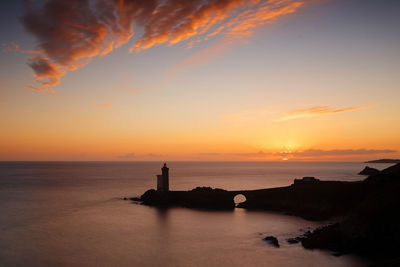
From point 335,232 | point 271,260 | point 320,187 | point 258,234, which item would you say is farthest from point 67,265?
point 320,187

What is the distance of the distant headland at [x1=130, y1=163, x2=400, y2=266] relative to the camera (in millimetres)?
25906

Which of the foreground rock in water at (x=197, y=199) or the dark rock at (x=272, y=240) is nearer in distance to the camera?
the dark rock at (x=272, y=240)

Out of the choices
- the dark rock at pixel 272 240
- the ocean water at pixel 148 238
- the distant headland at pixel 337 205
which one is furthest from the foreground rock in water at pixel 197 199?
the dark rock at pixel 272 240

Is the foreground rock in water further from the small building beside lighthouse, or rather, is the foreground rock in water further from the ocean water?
the ocean water

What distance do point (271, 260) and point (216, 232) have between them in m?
11.0

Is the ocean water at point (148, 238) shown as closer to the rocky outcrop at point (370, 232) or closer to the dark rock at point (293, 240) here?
the dark rock at point (293, 240)

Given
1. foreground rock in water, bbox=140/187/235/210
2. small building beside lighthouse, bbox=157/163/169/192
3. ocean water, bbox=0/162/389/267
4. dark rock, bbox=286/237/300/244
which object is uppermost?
small building beside lighthouse, bbox=157/163/169/192

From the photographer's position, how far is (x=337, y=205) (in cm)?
Result: 4084

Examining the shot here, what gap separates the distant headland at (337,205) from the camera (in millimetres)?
25906

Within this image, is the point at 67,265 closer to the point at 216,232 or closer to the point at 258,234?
the point at 216,232

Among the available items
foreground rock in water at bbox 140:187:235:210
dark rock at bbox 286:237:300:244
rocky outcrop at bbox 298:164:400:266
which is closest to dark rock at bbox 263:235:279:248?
dark rock at bbox 286:237:300:244

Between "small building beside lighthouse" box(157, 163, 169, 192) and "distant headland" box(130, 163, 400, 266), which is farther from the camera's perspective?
"small building beside lighthouse" box(157, 163, 169, 192)

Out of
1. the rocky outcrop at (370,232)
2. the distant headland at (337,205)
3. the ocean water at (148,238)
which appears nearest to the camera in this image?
the rocky outcrop at (370,232)

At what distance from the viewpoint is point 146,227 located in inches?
1564
